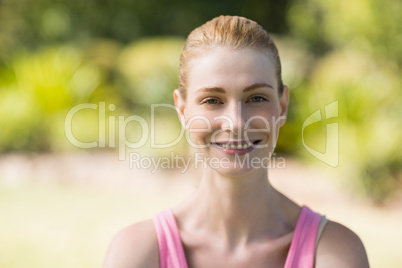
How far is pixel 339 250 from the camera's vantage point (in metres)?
1.83

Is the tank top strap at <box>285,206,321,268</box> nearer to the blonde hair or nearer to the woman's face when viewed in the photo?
the woman's face

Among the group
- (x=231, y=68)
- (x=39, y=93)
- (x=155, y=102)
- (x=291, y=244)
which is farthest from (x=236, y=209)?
(x=39, y=93)

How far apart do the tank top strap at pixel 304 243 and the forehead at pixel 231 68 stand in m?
0.48

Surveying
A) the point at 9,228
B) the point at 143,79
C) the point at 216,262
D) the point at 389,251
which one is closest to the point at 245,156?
the point at 216,262

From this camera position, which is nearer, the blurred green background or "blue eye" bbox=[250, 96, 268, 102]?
"blue eye" bbox=[250, 96, 268, 102]

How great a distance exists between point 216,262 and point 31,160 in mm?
7861

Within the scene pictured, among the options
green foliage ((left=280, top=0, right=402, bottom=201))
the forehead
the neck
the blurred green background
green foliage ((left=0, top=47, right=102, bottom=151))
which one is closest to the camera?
the forehead

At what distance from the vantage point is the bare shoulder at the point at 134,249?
5.96ft

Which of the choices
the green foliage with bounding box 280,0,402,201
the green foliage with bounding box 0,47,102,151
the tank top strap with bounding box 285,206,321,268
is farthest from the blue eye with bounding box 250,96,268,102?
the green foliage with bounding box 0,47,102,151

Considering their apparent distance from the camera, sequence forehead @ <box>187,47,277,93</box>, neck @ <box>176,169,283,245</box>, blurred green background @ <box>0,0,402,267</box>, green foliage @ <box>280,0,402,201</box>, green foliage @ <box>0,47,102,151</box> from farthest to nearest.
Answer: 1. green foliage @ <box>0,47,102,151</box>
2. green foliage @ <box>280,0,402,201</box>
3. blurred green background @ <box>0,0,402,267</box>
4. neck @ <box>176,169,283,245</box>
5. forehead @ <box>187,47,277,93</box>

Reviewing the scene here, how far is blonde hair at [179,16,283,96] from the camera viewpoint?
5.92 ft

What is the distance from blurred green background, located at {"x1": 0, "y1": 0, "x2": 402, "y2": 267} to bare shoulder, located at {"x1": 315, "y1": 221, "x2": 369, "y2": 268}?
4.18 m

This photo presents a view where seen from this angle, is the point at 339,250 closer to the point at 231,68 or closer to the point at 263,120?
the point at 263,120

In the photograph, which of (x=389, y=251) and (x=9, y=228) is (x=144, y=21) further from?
(x=389, y=251)
